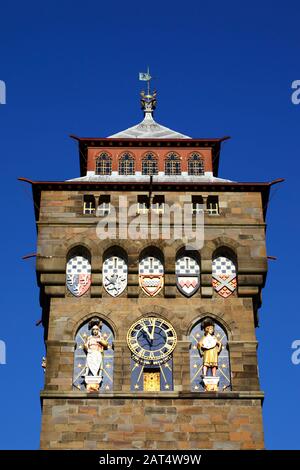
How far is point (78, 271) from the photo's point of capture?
175ft

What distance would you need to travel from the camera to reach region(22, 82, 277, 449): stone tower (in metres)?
50.1

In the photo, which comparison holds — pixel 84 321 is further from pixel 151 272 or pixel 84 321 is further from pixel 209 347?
pixel 209 347

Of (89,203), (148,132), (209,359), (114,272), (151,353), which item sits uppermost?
(148,132)

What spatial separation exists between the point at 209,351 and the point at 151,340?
1950mm

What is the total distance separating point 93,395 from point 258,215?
29.5 feet

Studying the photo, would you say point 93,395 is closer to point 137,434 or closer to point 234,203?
point 137,434

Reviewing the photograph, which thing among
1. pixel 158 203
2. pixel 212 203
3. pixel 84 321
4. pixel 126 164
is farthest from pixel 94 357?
pixel 126 164

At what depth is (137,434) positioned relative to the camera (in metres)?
49.8

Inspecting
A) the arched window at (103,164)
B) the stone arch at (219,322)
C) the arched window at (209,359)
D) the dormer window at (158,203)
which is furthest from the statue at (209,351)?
the arched window at (103,164)

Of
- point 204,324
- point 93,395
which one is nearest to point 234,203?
point 204,324

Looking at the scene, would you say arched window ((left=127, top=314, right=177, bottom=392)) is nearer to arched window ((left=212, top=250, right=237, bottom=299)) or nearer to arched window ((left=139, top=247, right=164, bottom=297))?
arched window ((left=139, top=247, right=164, bottom=297))

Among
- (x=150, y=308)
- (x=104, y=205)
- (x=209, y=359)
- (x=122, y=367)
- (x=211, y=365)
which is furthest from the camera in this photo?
(x=104, y=205)

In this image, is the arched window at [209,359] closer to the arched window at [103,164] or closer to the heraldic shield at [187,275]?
the heraldic shield at [187,275]

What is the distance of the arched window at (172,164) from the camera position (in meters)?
57.5
